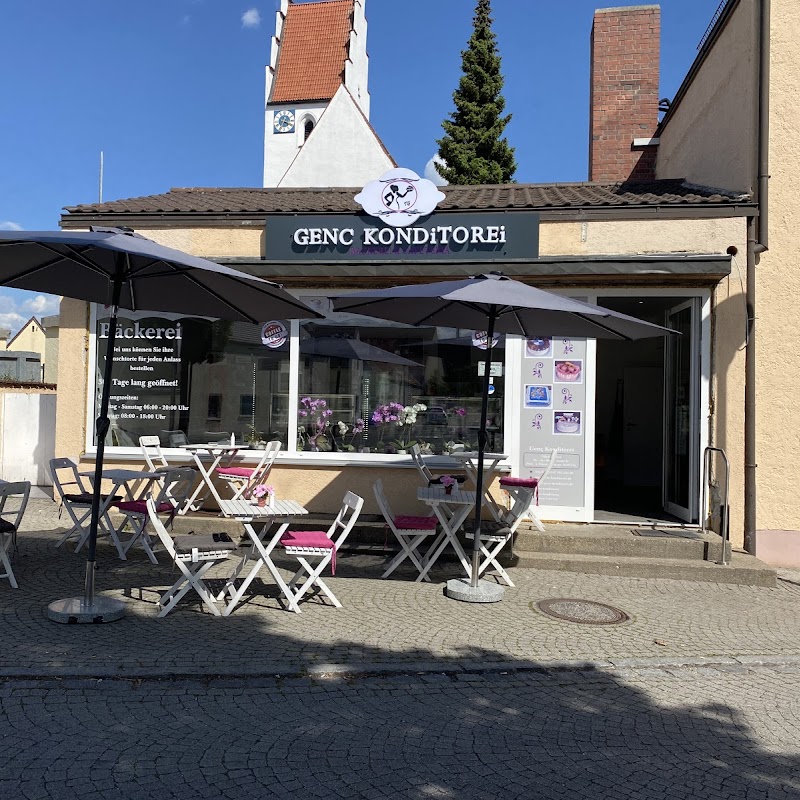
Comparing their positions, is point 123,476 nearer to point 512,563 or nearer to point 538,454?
point 512,563

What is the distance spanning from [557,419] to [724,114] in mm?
4541

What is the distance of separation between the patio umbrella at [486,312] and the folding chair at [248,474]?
264 centimetres

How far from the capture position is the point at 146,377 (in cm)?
926

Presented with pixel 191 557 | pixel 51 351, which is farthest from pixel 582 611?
pixel 51 351

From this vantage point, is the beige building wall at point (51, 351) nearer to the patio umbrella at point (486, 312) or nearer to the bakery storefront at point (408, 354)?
the bakery storefront at point (408, 354)

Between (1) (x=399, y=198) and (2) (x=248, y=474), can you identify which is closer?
(2) (x=248, y=474)

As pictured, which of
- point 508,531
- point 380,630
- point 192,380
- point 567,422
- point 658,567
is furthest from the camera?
point 192,380

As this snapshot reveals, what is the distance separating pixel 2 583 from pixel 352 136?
24253 millimetres

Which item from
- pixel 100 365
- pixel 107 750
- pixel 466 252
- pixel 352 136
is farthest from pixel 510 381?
pixel 352 136

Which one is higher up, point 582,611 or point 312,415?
point 312,415

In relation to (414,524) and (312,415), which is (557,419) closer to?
(414,524)

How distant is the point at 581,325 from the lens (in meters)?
6.64

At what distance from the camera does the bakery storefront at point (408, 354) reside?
825 cm

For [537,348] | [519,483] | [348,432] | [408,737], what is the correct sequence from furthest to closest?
[348,432], [537,348], [519,483], [408,737]
